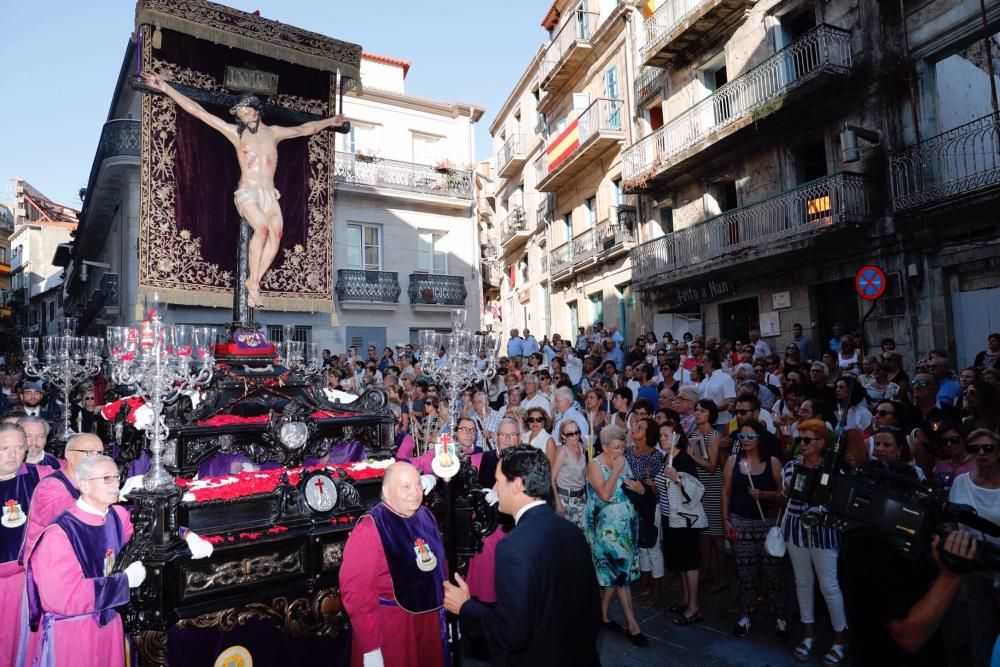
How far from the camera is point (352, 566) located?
3.55 meters

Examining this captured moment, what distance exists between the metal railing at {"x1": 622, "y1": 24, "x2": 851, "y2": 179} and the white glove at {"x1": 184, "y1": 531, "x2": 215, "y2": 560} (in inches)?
570

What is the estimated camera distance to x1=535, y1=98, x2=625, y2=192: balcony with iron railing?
69.1 feet

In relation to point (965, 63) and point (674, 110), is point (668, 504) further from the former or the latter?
point (674, 110)

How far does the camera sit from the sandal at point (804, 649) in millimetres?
4730

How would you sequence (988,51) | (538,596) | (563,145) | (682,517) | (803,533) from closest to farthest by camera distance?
(538,596) < (803,533) < (682,517) < (988,51) < (563,145)

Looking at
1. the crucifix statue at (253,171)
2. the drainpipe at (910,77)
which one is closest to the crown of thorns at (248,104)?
the crucifix statue at (253,171)

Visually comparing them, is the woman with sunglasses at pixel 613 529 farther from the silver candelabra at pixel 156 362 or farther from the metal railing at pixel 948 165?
the metal railing at pixel 948 165

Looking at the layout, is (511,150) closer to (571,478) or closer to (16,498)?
(571,478)

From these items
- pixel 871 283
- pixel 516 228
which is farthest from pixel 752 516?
pixel 516 228

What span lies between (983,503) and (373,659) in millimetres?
3668

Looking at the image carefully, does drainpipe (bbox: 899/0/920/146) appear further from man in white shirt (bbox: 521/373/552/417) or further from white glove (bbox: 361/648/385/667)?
white glove (bbox: 361/648/385/667)

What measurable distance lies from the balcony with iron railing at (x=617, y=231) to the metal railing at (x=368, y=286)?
7.08m

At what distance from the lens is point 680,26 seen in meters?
17.5

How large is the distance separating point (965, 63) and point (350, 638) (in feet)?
49.7
